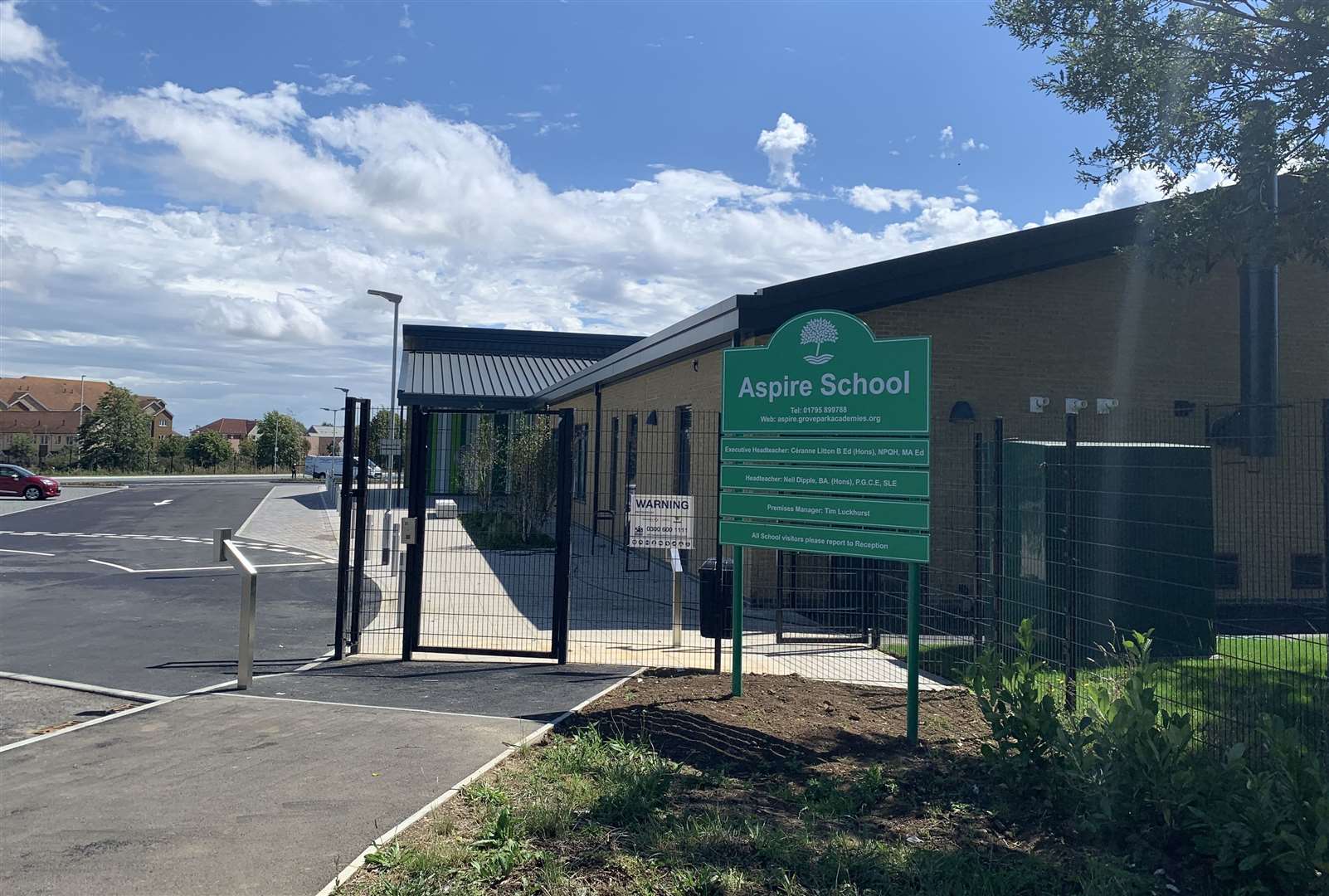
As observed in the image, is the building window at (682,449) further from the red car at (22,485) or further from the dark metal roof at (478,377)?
the red car at (22,485)

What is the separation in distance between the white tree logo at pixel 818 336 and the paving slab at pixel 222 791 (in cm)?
337

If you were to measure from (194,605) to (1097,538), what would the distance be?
36.3 ft

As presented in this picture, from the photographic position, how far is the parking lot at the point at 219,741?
4445 millimetres

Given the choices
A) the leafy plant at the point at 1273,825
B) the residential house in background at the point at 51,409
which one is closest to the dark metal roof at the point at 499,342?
the leafy plant at the point at 1273,825

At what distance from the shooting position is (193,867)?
4.30 meters

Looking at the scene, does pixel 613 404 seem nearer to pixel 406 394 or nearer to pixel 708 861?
pixel 406 394

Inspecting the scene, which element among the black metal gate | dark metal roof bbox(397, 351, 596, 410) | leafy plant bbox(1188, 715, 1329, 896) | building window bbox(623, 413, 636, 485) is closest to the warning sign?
the black metal gate

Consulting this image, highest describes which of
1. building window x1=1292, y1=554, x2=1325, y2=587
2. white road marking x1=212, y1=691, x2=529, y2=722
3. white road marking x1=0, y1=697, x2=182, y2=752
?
building window x1=1292, y1=554, x2=1325, y2=587

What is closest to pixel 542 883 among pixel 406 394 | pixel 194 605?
pixel 194 605

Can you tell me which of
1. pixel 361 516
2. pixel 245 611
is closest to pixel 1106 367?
pixel 361 516

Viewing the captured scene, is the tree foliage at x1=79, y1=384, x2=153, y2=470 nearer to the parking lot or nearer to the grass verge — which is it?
the parking lot

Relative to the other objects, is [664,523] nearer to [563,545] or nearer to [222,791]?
[563,545]

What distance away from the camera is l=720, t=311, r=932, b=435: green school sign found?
6730 mm

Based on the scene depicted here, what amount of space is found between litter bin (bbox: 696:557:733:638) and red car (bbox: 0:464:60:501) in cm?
3889
